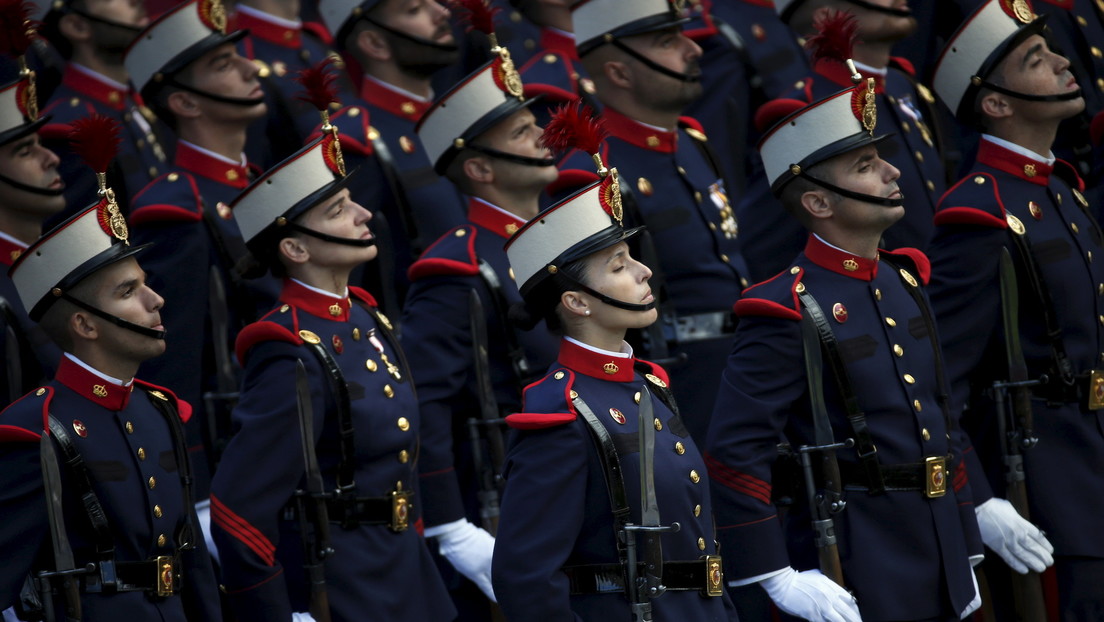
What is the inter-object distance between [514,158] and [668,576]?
9.02 ft

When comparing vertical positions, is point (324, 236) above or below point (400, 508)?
above

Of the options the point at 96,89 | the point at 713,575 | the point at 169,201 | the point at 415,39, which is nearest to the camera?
the point at 713,575

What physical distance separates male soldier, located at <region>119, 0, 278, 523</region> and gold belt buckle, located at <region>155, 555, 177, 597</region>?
5.71 feet

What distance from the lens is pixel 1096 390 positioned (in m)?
6.85

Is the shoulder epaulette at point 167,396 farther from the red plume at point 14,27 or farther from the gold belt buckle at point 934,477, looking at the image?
the gold belt buckle at point 934,477

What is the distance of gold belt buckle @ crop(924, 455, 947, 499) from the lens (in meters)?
5.92

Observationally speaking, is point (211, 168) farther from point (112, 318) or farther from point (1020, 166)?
point (1020, 166)

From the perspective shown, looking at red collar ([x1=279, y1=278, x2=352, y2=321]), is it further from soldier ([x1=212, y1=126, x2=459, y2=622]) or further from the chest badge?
the chest badge

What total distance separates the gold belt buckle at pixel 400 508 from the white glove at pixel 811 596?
141 centimetres

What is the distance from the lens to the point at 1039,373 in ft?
22.7

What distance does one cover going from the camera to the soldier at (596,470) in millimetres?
5105

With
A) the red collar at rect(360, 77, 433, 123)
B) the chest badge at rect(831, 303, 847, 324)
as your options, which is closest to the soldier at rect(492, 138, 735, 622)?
the chest badge at rect(831, 303, 847, 324)

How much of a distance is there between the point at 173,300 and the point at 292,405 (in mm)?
1679

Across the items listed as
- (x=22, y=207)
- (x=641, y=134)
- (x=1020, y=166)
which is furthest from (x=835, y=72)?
(x=22, y=207)
